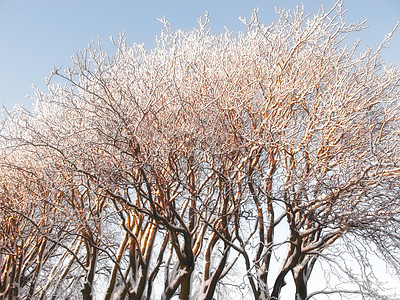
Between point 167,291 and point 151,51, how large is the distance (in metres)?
5.93

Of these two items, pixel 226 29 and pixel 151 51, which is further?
pixel 226 29

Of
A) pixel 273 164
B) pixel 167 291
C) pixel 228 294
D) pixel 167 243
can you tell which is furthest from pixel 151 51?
pixel 228 294

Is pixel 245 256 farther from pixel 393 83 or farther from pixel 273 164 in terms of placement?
pixel 393 83

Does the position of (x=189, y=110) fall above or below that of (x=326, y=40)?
below

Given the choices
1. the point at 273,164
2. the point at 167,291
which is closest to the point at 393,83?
the point at 273,164

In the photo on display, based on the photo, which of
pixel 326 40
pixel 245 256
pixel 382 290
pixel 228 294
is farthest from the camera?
pixel 228 294

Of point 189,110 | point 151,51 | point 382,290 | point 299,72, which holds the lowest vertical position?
point 382,290

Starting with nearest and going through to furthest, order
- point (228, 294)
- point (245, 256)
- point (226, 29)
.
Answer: point (245, 256)
point (226, 29)
point (228, 294)

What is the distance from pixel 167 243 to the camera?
10133 mm

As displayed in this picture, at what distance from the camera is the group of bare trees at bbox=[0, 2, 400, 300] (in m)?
7.49

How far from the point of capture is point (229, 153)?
8789 millimetres

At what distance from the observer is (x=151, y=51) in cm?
1008

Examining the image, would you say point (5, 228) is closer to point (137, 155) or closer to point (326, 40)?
point (137, 155)

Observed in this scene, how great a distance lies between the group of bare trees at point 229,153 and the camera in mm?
7492
